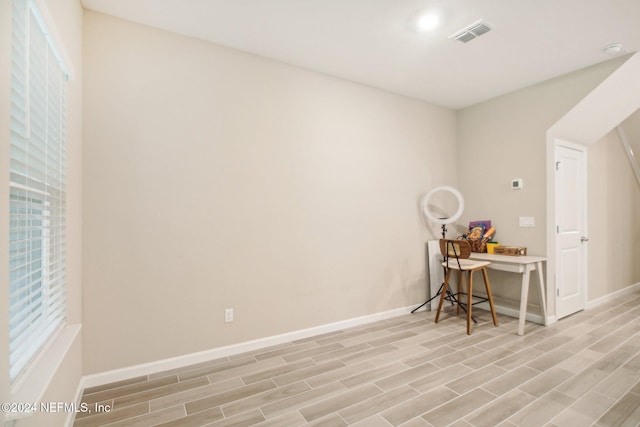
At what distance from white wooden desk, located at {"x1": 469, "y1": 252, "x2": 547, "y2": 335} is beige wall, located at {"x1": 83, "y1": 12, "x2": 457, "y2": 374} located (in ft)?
3.28

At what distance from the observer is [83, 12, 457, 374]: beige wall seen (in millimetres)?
2271

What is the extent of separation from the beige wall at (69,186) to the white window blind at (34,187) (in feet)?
0.35

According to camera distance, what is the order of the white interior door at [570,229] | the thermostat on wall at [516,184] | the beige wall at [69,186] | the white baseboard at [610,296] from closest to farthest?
the beige wall at [69,186]
the white interior door at [570,229]
the thermostat on wall at [516,184]
the white baseboard at [610,296]

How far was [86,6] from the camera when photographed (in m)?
2.20

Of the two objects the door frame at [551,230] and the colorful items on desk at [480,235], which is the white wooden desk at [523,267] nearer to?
the door frame at [551,230]

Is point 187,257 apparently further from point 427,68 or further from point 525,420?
point 427,68

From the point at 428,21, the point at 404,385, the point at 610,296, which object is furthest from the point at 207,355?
the point at 610,296

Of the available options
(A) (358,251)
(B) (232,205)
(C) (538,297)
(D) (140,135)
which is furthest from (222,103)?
(C) (538,297)

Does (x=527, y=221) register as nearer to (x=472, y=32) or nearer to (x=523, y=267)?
(x=523, y=267)

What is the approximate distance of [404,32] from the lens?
2.55m

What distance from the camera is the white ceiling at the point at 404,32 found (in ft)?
7.32

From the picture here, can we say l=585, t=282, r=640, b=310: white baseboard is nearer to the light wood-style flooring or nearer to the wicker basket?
the light wood-style flooring

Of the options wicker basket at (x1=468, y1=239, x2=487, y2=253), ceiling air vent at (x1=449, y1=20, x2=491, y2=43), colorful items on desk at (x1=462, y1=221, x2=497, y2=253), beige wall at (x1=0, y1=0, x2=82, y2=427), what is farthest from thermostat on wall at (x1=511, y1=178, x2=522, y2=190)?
beige wall at (x1=0, y1=0, x2=82, y2=427)

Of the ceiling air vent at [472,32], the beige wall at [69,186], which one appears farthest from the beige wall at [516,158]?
the beige wall at [69,186]
